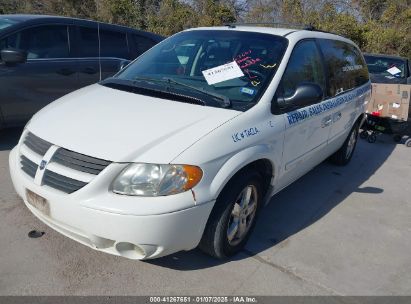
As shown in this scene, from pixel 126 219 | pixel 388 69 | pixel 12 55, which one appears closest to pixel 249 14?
pixel 388 69

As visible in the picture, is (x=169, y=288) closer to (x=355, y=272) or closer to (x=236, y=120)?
(x=236, y=120)

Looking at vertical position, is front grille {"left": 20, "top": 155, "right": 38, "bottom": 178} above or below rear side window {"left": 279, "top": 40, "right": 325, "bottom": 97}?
below

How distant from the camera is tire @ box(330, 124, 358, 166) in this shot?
5.43 m

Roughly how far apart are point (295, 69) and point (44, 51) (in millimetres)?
3225

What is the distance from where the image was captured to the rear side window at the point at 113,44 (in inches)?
223

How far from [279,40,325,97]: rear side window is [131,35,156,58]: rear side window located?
9.70ft

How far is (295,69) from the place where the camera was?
11.8 feet

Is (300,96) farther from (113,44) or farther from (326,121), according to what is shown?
(113,44)

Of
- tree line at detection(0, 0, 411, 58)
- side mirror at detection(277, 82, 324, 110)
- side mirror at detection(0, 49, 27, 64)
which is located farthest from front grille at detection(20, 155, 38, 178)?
tree line at detection(0, 0, 411, 58)

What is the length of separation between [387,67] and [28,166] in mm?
8232

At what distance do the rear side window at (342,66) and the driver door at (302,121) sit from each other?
22cm

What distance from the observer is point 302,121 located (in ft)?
11.7

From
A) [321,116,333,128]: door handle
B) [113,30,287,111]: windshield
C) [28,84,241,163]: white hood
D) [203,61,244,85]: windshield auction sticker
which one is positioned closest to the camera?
[28,84,241,163]: white hood

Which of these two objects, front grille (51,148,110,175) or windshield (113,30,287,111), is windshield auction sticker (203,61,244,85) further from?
front grille (51,148,110,175)
